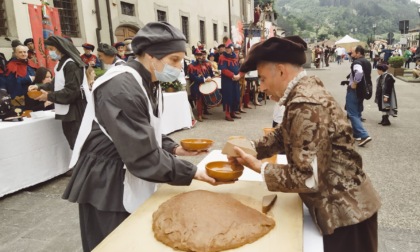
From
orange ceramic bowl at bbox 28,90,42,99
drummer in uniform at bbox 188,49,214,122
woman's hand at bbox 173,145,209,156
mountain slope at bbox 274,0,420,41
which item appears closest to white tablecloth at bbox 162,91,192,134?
drummer in uniform at bbox 188,49,214,122

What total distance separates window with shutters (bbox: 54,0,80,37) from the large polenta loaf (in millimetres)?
9312

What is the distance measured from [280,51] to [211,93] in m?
6.46

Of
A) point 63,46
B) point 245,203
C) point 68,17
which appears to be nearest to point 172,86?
point 63,46

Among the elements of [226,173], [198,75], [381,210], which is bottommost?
[381,210]

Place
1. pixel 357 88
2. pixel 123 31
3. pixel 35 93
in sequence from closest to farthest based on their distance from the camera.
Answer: pixel 35 93, pixel 357 88, pixel 123 31

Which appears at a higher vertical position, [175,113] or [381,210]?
[175,113]

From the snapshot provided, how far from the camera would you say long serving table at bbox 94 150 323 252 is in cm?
132

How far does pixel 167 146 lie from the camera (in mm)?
2182

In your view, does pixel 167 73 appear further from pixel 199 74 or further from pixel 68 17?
pixel 68 17

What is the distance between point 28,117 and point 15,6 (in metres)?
4.53

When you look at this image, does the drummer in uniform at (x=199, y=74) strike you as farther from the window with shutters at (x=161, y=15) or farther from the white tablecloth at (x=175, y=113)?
the window with shutters at (x=161, y=15)

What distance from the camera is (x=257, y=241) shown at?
1.36 m

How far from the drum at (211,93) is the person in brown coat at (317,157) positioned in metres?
6.32

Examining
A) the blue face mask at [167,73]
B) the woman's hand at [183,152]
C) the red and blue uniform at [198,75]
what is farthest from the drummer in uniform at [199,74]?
the blue face mask at [167,73]
